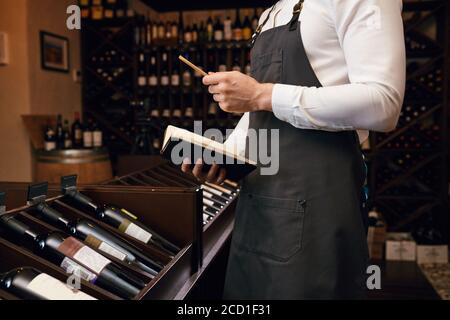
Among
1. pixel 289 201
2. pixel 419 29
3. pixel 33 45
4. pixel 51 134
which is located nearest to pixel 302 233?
pixel 289 201

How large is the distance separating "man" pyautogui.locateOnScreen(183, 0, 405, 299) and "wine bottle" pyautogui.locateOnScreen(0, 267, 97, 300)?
1.48ft

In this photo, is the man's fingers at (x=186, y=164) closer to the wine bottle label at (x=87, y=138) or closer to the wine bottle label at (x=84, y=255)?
the wine bottle label at (x=84, y=255)

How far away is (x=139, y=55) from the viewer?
5043 millimetres

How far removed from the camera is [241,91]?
1.10 m

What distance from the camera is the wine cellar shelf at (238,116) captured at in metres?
4.67

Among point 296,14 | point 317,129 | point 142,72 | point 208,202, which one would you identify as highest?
point 142,72

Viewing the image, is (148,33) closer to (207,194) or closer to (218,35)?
(218,35)

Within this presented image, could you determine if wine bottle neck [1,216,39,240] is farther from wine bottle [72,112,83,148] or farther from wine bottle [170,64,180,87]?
wine bottle [170,64,180,87]

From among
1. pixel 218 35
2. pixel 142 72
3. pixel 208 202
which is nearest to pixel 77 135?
pixel 142 72

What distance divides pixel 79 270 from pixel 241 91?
57cm

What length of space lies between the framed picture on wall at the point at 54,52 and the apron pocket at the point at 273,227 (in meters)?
3.66

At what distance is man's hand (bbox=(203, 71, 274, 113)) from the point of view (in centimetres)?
110

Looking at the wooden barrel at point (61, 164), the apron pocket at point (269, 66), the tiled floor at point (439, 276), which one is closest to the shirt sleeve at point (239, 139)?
the apron pocket at point (269, 66)

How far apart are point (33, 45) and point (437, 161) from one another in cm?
423
